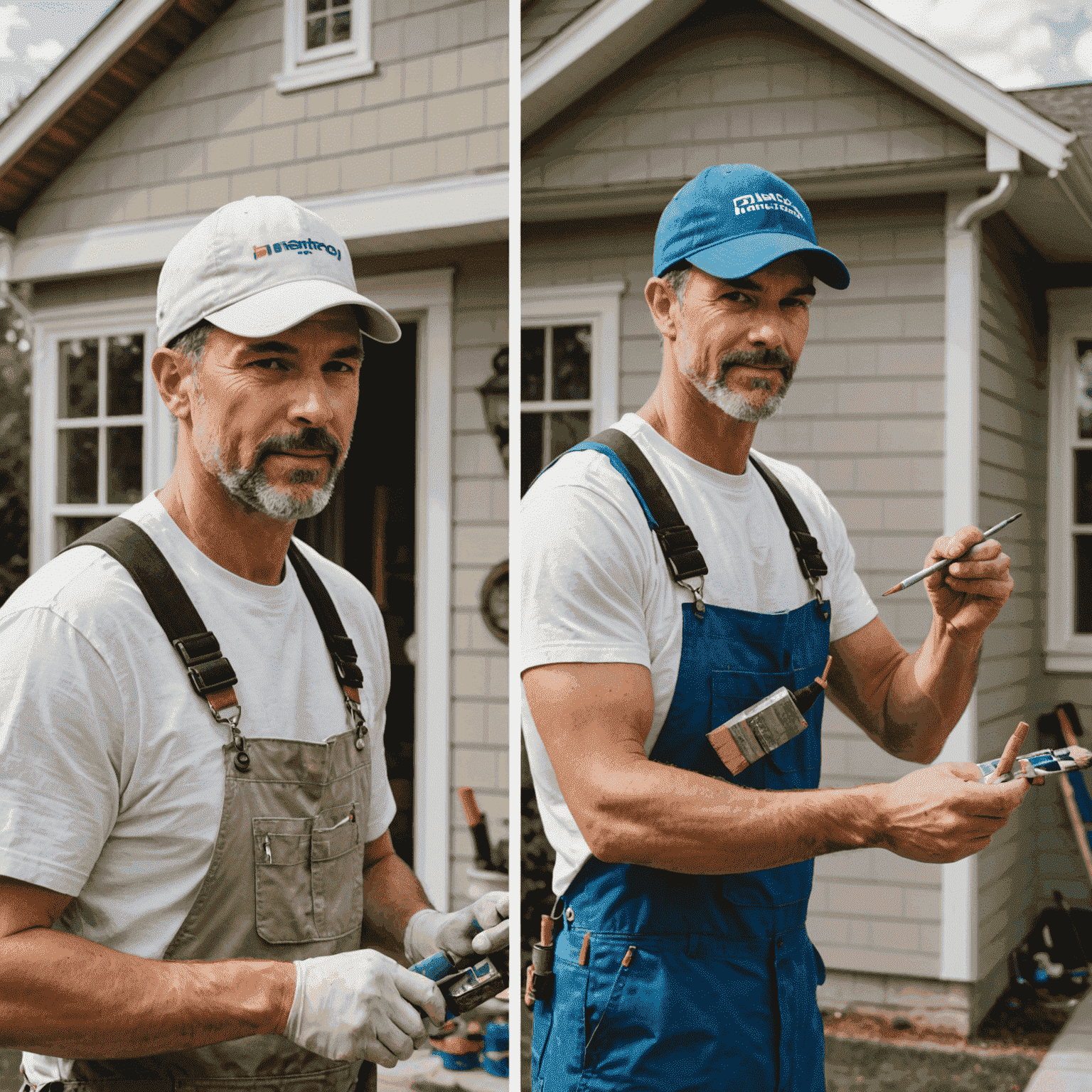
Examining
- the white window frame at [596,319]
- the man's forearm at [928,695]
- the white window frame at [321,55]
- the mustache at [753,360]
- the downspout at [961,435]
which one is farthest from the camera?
the downspout at [961,435]

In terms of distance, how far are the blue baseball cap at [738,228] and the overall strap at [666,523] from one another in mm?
273

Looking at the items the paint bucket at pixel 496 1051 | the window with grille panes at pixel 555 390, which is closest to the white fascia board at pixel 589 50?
the window with grille panes at pixel 555 390

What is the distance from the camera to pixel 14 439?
1.32 metres

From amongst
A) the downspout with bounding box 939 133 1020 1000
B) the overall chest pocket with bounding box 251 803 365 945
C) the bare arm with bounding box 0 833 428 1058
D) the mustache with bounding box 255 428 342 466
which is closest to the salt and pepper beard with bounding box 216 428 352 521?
the mustache with bounding box 255 428 342 466

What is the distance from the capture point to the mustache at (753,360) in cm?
130

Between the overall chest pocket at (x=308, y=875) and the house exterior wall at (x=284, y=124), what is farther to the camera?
the house exterior wall at (x=284, y=124)

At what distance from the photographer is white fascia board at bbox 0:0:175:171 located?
4.40 feet

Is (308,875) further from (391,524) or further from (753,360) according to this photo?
(753,360)

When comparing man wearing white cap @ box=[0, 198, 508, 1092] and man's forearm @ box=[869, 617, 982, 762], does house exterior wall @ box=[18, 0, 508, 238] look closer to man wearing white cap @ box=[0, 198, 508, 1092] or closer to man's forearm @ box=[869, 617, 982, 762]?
man wearing white cap @ box=[0, 198, 508, 1092]

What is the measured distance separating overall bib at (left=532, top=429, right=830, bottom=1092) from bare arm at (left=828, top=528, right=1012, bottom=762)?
0.24m

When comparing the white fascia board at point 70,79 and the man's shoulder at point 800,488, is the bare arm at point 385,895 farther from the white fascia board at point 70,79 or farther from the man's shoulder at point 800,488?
the white fascia board at point 70,79

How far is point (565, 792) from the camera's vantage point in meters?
1.17

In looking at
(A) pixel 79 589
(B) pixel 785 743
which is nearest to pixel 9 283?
(A) pixel 79 589

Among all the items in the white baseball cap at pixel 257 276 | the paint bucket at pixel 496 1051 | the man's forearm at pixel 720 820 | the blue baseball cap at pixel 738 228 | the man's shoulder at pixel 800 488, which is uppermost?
the blue baseball cap at pixel 738 228
